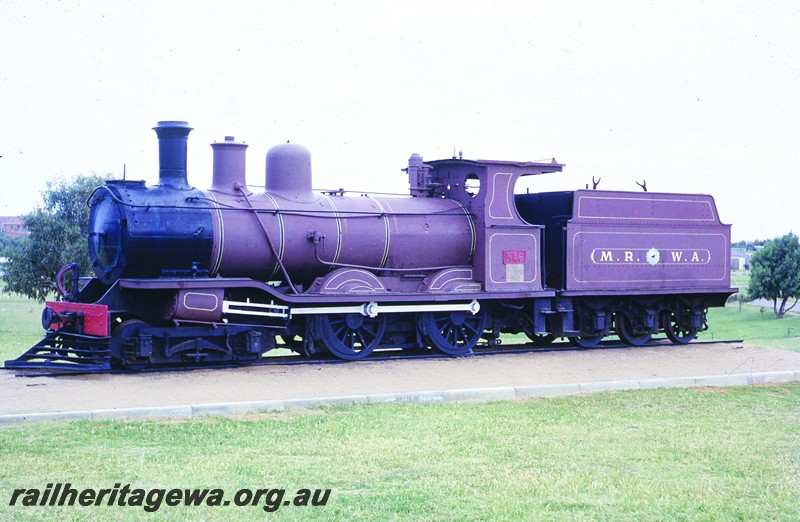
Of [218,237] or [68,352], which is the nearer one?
[68,352]

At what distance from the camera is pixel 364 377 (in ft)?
41.3

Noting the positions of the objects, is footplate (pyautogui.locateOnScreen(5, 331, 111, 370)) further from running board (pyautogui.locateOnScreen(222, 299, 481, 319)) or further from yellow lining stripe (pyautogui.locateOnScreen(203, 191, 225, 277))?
yellow lining stripe (pyautogui.locateOnScreen(203, 191, 225, 277))

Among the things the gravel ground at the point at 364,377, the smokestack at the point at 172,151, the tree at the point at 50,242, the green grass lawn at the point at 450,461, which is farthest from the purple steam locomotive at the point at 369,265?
the tree at the point at 50,242

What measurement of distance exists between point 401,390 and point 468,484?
4500mm

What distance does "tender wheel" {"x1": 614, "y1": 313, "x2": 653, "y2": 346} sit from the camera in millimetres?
17344

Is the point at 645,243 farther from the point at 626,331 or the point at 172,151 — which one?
the point at 172,151

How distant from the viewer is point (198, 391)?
11125 millimetres

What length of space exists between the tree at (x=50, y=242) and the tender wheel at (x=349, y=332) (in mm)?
19058

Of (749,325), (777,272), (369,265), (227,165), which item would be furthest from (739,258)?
(227,165)

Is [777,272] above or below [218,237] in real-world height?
below

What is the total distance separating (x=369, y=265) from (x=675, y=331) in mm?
6831

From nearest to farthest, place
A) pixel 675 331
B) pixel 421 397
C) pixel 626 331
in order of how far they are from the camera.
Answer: pixel 421 397 < pixel 626 331 < pixel 675 331

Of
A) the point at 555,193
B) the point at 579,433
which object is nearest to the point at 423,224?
the point at 555,193

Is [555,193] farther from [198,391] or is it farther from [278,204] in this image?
[198,391]
